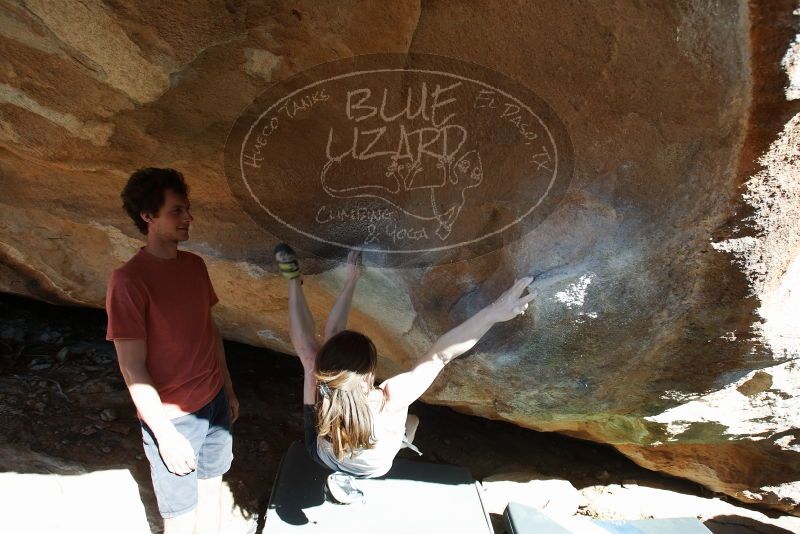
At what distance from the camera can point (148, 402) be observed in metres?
1.28

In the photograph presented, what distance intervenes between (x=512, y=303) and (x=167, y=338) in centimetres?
87

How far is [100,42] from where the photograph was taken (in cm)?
124

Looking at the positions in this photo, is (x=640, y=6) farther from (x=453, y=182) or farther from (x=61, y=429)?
(x=61, y=429)

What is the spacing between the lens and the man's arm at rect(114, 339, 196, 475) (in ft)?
4.15

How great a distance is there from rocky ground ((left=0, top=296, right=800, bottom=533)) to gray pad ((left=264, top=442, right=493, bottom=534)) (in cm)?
20

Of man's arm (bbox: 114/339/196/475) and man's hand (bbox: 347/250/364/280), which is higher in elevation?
man's hand (bbox: 347/250/364/280)

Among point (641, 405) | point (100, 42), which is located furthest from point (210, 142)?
point (641, 405)

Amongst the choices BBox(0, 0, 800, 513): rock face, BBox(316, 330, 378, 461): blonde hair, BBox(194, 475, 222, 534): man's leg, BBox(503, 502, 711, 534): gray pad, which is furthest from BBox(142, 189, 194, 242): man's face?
BBox(503, 502, 711, 534): gray pad

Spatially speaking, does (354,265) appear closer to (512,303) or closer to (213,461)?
(512,303)

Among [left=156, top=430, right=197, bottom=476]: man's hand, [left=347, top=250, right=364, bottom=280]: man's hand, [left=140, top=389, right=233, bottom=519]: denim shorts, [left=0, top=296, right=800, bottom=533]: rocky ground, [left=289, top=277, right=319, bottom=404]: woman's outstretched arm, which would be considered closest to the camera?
[left=156, top=430, right=197, bottom=476]: man's hand

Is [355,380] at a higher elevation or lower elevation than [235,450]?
higher

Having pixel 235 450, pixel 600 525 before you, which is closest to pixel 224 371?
pixel 235 450

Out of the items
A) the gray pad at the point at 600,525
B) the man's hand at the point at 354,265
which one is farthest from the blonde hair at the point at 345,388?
the gray pad at the point at 600,525

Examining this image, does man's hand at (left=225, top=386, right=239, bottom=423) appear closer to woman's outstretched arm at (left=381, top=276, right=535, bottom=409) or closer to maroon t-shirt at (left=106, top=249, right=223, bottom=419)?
Result: maroon t-shirt at (left=106, top=249, right=223, bottom=419)
